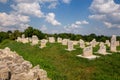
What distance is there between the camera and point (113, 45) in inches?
1007

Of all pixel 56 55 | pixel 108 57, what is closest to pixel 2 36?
pixel 56 55

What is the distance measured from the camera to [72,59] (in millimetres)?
21688

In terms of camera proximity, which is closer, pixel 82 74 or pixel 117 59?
pixel 82 74

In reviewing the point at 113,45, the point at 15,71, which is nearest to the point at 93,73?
the point at 15,71

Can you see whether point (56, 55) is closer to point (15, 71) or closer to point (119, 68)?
point (119, 68)

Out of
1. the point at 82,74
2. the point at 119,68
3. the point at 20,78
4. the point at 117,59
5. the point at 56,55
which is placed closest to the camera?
the point at 20,78

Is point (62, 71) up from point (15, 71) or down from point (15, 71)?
down

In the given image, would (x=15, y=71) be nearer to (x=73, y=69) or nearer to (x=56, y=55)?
(x=73, y=69)

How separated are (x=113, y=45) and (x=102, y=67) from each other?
7741mm

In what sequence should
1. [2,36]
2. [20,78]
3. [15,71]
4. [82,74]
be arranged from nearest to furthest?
[20,78], [15,71], [82,74], [2,36]

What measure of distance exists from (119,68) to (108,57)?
11.7ft

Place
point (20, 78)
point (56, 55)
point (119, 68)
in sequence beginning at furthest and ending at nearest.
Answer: point (56, 55) < point (119, 68) < point (20, 78)

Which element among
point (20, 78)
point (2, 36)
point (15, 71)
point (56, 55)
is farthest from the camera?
point (2, 36)

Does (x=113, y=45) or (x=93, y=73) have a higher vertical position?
(x=113, y=45)
